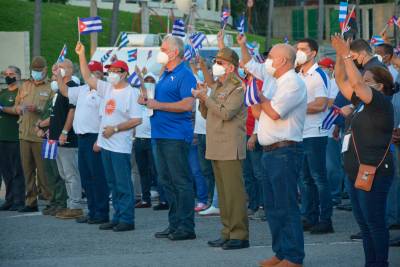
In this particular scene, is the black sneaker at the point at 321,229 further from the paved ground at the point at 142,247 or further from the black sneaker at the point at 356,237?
the black sneaker at the point at 356,237

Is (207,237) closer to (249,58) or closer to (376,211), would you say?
(249,58)

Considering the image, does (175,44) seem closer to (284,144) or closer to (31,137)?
(284,144)

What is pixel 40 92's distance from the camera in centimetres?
1516

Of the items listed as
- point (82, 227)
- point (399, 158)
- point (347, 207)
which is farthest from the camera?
point (347, 207)

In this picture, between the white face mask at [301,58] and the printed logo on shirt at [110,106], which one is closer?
the white face mask at [301,58]

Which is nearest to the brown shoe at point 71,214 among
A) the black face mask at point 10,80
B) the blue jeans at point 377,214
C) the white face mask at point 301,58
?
the black face mask at point 10,80

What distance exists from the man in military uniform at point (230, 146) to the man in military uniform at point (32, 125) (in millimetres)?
4880

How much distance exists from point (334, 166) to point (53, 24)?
32.2 meters

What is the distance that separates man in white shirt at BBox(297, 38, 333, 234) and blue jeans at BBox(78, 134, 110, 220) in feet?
9.39

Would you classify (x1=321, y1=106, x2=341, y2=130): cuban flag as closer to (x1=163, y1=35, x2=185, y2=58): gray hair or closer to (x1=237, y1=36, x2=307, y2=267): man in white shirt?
(x1=163, y1=35, x2=185, y2=58): gray hair

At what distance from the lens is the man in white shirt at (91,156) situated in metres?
13.2

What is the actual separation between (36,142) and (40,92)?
2.41ft

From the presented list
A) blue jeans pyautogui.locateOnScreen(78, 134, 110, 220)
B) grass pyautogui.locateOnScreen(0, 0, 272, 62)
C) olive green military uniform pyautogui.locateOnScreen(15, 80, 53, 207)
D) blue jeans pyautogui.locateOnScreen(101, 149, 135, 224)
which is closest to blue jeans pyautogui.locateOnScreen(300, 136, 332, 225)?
blue jeans pyautogui.locateOnScreen(101, 149, 135, 224)

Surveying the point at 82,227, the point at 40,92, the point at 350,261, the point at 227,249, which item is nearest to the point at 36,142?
the point at 40,92
